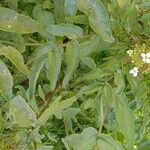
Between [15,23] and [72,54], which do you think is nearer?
[15,23]

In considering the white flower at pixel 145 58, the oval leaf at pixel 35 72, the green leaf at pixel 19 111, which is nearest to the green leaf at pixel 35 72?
the oval leaf at pixel 35 72

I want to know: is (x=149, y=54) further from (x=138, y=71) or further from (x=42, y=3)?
(x=42, y=3)

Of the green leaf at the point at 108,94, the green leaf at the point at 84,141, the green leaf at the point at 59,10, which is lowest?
the green leaf at the point at 84,141

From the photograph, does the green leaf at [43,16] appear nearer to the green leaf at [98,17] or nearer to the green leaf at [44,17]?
the green leaf at [44,17]

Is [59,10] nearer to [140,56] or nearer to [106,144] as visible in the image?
A: [140,56]

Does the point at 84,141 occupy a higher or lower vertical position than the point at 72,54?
lower

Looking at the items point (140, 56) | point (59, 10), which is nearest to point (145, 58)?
point (140, 56)
